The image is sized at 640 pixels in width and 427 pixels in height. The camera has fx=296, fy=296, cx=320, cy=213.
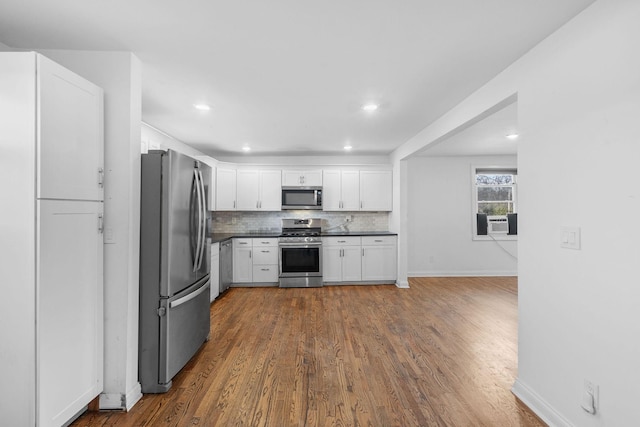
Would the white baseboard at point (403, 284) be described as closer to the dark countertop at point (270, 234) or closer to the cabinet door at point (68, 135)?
the dark countertop at point (270, 234)

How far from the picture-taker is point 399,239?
17.2ft

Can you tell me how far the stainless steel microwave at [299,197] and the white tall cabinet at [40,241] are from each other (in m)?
3.78

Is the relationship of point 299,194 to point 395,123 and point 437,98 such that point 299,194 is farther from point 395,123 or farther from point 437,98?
point 437,98

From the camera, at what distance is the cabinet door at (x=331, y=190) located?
5.57 metres

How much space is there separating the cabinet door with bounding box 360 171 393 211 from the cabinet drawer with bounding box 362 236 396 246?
60 centimetres

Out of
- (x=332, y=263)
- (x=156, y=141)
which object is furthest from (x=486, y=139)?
(x=156, y=141)

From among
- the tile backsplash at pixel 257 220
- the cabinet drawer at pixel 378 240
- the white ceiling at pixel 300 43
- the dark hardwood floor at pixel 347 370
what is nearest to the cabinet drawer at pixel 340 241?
the cabinet drawer at pixel 378 240

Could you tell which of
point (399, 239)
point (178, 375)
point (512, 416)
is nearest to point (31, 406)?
point (178, 375)

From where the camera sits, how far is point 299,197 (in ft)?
18.0

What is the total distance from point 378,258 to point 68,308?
4.40m

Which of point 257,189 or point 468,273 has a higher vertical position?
point 257,189

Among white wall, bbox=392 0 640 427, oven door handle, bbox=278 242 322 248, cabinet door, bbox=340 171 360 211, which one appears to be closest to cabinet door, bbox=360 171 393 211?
cabinet door, bbox=340 171 360 211

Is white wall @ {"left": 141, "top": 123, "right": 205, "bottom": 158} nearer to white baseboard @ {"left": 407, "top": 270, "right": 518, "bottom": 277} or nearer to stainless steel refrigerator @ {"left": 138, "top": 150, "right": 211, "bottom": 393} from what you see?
stainless steel refrigerator @ {"left": 138, "top": 150, "right": 211, "bottom": 393}

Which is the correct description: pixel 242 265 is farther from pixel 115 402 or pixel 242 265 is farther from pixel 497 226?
pixel 497 226
